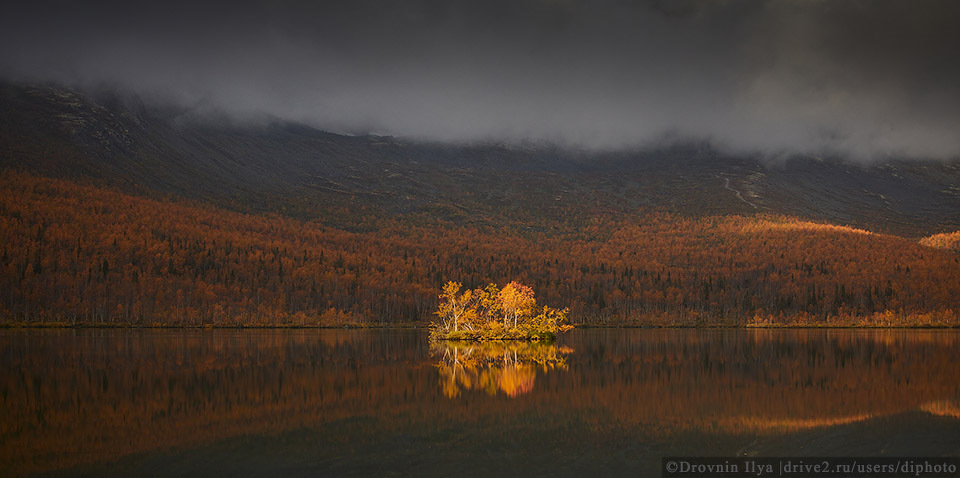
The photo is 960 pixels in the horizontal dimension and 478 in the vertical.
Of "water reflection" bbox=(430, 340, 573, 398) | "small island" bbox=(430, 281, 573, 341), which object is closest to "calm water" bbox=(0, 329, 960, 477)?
"water reflection" bbox=(430, 340, 573, 398)

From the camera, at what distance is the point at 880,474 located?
61.0 ft

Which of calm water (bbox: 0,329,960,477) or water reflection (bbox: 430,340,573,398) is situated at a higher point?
calm water (bbox: 0,329,960,477)

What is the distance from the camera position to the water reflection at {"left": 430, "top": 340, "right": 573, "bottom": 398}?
3628 centimetres

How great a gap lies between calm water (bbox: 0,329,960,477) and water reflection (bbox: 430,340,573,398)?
0.81 feet

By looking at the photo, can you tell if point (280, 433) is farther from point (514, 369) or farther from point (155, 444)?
point (514, 369)

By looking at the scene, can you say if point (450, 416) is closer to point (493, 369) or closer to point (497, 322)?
point (493, 369)

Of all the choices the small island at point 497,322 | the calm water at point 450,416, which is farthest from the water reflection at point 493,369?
the small island at point 497,322

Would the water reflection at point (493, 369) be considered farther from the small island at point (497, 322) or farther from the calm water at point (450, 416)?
the small island at point (497, 322)

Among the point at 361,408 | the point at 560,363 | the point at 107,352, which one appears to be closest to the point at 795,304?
the point at 560,363

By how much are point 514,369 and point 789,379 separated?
15860mm

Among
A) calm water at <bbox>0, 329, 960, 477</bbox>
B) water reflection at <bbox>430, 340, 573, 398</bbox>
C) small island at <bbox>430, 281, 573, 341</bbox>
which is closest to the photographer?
calm water at <bbox>0, 329, 960, 477</bbox>

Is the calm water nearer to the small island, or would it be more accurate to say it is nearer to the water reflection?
the water reflection

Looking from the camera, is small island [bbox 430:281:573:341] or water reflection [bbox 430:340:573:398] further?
small island [bbox 430:281:573:341]

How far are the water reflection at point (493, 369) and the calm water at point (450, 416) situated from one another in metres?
0.25
